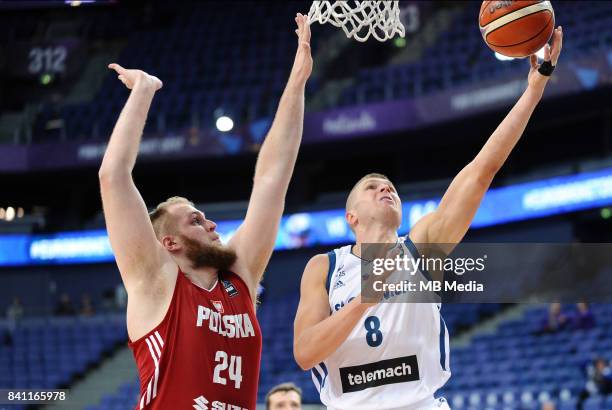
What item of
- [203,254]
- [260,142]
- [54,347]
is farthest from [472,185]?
[54,347]

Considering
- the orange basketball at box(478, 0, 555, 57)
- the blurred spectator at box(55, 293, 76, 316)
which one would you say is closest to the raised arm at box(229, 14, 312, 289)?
the orange basketball at box(478, 0, 555, 57)

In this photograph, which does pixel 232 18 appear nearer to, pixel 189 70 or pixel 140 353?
pixel 189 70

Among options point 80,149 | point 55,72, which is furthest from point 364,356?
point 55,72

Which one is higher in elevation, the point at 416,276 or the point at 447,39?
the point at 447,39

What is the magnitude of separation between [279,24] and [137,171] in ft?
16.6

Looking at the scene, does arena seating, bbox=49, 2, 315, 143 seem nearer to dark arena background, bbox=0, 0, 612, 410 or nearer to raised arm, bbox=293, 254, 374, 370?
dark arena background, bbox=0, 0, 612, 410

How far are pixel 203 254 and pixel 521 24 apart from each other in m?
1.92

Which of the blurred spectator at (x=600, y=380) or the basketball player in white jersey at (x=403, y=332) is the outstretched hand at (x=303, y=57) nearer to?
the basketball player in white jersey at (x=403, y=332)

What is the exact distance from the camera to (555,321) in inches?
559

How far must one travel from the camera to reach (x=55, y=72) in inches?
956

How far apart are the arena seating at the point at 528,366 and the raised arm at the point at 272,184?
27.3 ft

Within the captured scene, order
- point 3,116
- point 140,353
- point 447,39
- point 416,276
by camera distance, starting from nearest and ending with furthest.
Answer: point 140,353 < point 416,276 < point 447,39 < point 3,116

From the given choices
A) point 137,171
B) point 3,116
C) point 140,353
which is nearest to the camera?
point 140,353

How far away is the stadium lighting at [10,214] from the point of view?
75.5 ft
